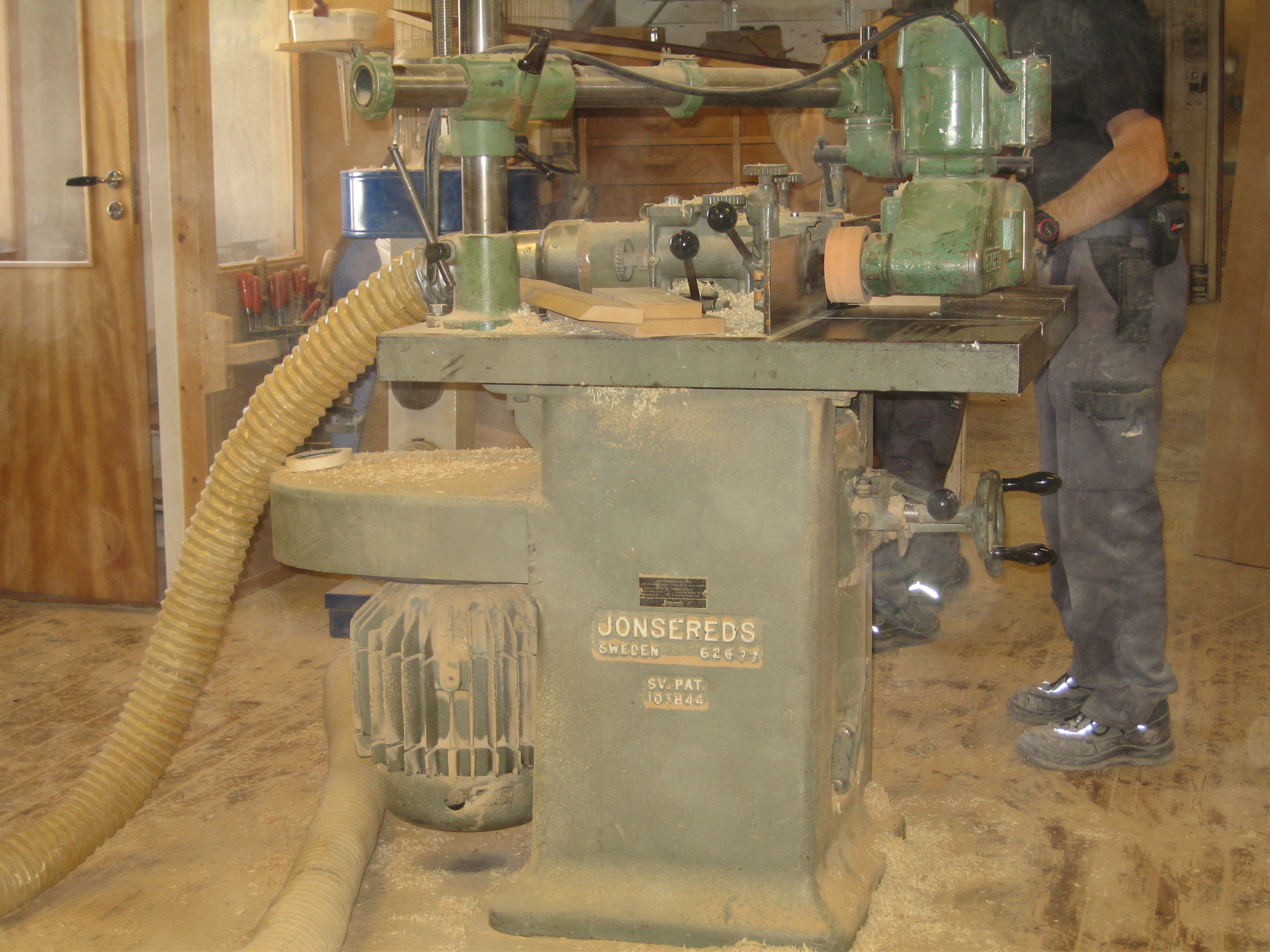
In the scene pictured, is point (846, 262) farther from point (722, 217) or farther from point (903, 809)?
point (903, 809)

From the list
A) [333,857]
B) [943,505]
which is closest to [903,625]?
[943,505]

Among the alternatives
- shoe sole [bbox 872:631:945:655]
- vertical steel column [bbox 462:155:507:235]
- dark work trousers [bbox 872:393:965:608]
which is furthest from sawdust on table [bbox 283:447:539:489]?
dark work trousers [bbox 872:393:965:608]

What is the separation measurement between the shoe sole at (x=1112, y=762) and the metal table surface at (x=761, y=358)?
90cm

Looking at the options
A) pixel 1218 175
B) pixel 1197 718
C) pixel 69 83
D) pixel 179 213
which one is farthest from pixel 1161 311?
pixel 1218 175

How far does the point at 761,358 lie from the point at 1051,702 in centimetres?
129

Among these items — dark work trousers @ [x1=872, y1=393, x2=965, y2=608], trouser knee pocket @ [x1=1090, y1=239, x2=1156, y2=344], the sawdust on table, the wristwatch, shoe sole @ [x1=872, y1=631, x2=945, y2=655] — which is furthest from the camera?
dark work trousers @ [x1=872, y1=393, x2=965, y2=608]

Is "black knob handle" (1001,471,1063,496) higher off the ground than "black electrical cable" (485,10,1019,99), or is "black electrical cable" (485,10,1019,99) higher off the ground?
"black electrical cable" (485,10,1019,99)

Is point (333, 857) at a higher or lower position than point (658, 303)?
lower

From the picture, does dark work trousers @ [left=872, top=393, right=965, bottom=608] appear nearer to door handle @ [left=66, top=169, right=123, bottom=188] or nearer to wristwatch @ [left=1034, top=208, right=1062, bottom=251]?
wristwatch @ [left=1034, top=208, right=1062, bottom=251]

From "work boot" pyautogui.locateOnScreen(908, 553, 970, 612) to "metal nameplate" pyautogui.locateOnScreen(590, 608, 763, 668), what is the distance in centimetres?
148

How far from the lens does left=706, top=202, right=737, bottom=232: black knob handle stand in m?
1.41

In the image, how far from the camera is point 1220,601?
9.96 ft

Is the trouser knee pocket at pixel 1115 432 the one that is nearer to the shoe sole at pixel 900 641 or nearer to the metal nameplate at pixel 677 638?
the shoe sole at pixel 900 641

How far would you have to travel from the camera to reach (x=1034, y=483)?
1.60 m
